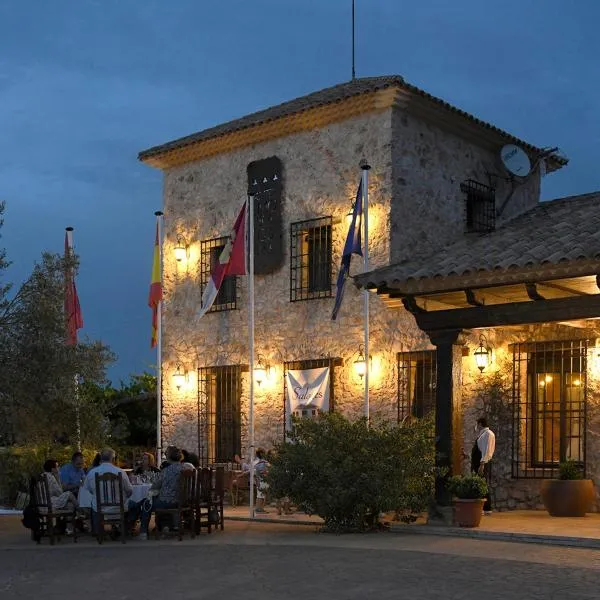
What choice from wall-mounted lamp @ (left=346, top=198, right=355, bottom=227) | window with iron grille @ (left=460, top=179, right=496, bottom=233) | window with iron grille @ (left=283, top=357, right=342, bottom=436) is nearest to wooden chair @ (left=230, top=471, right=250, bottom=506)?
window with iron grille @ (left=283, top=357, right=342, bottom=436)

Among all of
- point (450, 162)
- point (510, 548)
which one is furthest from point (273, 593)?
point (450, 162)

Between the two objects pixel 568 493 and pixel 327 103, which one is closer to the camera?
pixel 568 493

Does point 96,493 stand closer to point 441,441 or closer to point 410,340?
point 441,441

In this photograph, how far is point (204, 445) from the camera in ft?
64.4

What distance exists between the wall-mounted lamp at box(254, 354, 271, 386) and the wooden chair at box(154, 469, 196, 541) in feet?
18.8

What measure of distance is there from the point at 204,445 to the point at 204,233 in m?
4.22

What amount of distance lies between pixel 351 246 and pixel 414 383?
8.72 feet

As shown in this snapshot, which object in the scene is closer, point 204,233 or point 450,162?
point 450,162

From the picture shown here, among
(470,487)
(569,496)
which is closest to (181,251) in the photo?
(470,487)

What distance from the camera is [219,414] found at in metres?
19.5

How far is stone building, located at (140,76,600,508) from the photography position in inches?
539

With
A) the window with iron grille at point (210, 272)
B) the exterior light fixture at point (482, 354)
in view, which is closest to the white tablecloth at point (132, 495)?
the exterior light fixture at point (482, 354)

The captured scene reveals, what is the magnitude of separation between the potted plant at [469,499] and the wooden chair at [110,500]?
172 inches

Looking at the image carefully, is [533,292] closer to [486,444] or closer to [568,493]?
[486,444]
